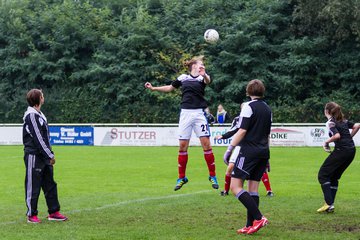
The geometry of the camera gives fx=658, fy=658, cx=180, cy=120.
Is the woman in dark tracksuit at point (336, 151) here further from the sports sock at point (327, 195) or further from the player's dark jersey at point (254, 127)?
the player's dark jersey at point (254, 127)

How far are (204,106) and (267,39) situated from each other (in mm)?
34784

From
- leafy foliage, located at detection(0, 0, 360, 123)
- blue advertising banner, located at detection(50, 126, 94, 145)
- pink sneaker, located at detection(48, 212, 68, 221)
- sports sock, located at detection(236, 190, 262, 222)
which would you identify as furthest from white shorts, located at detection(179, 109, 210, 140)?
leafy foliage, located at detection(0, 0, 360, 123)

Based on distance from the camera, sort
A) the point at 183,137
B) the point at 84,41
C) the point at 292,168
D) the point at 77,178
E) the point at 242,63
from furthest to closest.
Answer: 1. the point at 84,41
2. the point at 242,63
3. the point at 292,168
4. the point at 77,178
5. the point at 183,137

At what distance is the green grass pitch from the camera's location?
32.8 ft

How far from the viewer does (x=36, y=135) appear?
35.5ft

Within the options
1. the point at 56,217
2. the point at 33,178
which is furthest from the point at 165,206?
the point at 33,178

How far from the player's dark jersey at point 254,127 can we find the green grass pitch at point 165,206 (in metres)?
1.26

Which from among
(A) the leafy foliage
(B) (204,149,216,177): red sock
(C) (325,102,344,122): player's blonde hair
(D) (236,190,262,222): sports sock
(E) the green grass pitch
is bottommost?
(E) the green grass pitch

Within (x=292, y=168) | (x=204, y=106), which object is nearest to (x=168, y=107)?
(x=292, y=168)

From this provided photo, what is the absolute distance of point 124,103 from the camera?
47031 mm

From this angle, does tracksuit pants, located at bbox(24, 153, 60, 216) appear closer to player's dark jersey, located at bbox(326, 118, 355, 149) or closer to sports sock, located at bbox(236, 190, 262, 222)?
sports sock, located at bbox(236, 190, 262, 222)

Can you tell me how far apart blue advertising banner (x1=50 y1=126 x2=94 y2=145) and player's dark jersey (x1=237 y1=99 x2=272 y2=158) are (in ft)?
91.9

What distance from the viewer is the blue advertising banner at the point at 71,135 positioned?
37.3 metres

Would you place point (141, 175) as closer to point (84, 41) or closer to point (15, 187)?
point (15, 187)
